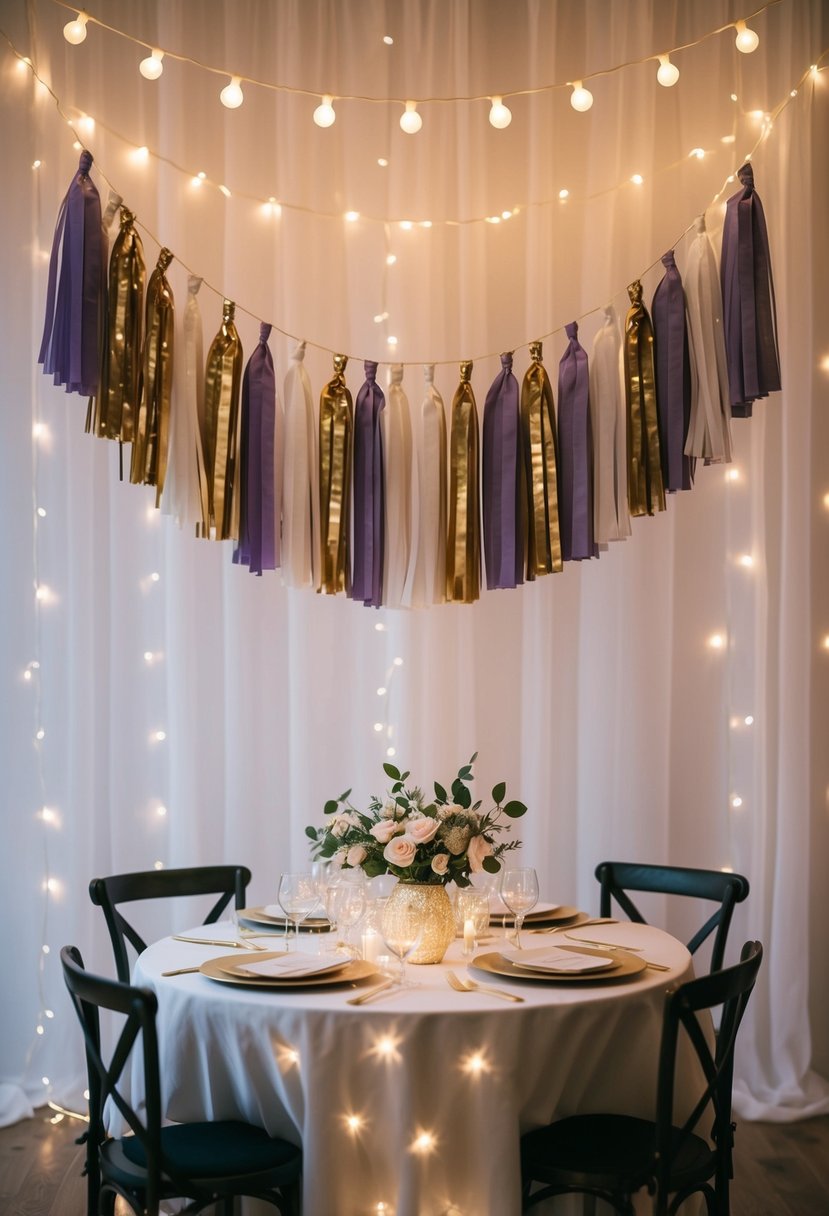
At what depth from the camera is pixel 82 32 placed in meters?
2.86

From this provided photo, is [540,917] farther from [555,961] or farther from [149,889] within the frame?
[149,889]

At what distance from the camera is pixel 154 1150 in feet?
6.84

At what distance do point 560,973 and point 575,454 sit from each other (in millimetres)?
1620

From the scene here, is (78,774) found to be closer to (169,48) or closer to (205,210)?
(205,210)

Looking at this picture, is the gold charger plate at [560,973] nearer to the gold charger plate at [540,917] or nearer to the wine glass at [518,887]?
the wine glass at [518,887]

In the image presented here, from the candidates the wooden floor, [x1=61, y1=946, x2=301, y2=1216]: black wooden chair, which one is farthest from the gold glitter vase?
the wooden floor

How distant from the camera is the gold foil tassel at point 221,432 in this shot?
10.8 ft

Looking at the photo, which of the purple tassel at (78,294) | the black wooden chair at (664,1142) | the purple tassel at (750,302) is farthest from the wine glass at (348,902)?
the purple tassel at (750,302)

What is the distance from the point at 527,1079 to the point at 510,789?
1.82 m

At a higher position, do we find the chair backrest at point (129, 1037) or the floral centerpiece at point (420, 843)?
the floral centerpiece at point (420, 843)

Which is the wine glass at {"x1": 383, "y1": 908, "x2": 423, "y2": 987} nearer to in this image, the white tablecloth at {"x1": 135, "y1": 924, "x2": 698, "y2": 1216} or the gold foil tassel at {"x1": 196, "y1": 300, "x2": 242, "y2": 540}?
the white tablecloth at {"x1": 135, "y1": 924, "x2": 698, "y2": 1216}

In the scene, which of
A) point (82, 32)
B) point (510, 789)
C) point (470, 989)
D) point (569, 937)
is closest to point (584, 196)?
point (82, 32)

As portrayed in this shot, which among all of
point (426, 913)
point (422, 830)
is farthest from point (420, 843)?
point (426, 913)

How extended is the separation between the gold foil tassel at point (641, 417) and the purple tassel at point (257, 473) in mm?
1054
